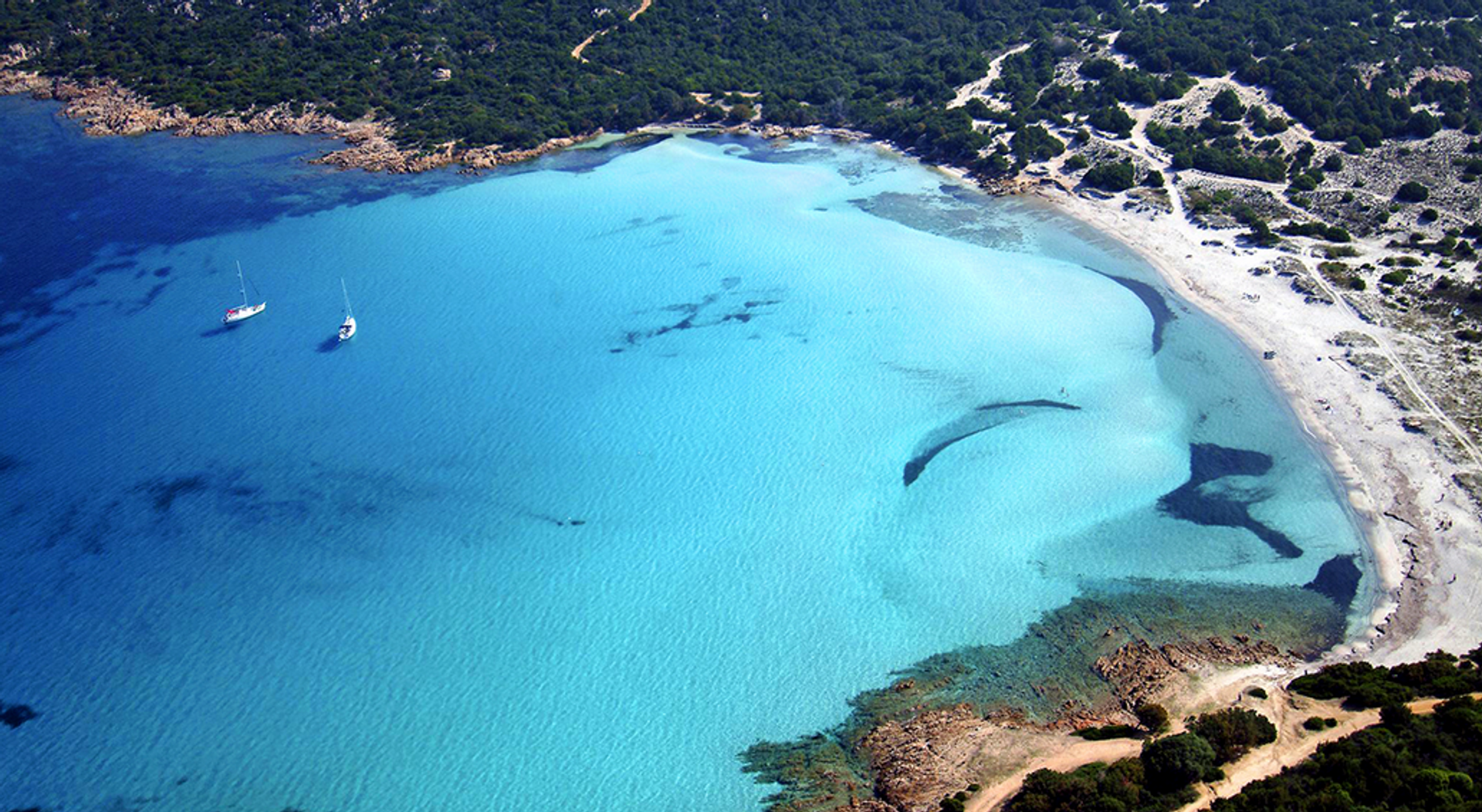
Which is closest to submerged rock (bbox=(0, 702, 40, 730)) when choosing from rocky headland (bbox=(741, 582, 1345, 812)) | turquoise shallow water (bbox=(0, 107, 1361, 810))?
turquoise shallow water (bbox=(0, 107, 1361, 810))

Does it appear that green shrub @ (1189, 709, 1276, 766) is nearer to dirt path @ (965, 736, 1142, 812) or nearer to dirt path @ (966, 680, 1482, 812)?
dirt path @ (966, 680, 1482, 812)

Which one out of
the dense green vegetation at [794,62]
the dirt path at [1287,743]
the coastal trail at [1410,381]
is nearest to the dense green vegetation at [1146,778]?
the dirt path at [1287,743]

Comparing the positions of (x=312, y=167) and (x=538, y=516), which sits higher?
(x=312, y=167)

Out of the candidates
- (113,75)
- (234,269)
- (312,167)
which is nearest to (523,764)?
(234,269)

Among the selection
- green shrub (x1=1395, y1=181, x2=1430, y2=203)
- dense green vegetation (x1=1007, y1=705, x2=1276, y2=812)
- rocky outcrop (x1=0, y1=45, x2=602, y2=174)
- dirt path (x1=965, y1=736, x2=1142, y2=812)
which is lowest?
dirt path (x1=965, y1=736, x2=1142, y2=812)

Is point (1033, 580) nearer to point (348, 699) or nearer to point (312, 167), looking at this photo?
point (348, 699)

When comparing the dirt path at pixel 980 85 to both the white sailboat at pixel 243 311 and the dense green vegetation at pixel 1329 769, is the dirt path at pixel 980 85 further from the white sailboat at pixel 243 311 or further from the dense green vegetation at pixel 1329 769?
the dense green vegetation at pixel 1329 769
